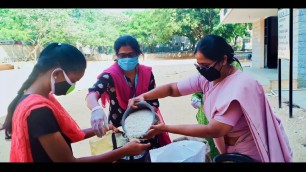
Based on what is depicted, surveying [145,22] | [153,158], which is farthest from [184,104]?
[145,22]

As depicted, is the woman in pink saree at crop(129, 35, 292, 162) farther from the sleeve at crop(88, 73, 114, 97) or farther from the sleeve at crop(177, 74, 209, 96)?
the sleeve at crop(88, 73, 114, 97)

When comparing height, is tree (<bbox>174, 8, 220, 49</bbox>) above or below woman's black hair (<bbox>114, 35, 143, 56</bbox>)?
above

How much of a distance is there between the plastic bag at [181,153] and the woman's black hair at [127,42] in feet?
2.87

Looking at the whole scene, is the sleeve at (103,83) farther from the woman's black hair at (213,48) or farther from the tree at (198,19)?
the tree at (198,19)

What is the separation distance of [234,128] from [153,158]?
396mm

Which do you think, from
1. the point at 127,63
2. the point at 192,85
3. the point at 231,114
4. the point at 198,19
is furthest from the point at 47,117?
the point at 198,19

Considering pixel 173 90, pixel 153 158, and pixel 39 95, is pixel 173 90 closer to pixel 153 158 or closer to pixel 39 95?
pixel 153 158

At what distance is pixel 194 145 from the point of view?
1.54 meters

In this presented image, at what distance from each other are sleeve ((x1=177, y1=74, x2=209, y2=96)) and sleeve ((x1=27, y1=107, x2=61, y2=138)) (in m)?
0.86

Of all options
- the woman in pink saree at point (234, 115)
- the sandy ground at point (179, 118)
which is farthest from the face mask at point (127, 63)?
the sandy ground at point (179, 118)

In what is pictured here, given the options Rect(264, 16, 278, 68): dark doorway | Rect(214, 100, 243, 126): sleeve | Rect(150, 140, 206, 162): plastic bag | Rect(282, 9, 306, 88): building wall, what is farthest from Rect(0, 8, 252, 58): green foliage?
Rect(214, 100, 243, 126): sleeve

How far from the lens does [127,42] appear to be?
217 centimetres

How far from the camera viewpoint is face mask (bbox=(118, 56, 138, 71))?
217 cm

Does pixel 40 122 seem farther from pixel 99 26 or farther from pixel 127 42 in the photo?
pixel 99 26
